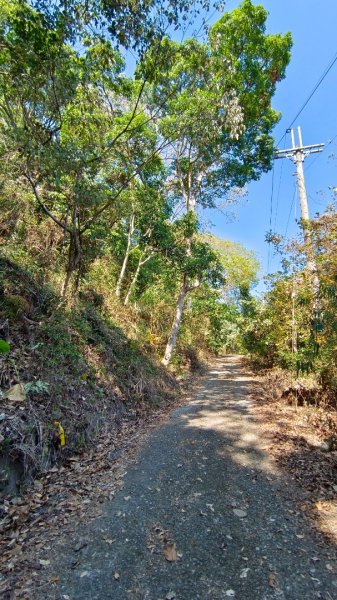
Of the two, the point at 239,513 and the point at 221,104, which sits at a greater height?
the point at 221,104

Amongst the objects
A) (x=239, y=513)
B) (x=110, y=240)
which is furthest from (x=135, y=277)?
(x=239, y=513)

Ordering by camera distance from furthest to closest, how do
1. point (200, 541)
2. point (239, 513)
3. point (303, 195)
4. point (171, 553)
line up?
point (303, 195) < point (239, 513) < point (200, 541) < point (171, 553)

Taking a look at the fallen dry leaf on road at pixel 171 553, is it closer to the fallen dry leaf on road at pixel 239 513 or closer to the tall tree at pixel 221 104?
the fallen dry leaf on road at pixel 239 513

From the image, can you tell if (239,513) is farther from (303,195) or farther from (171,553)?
(303,195)

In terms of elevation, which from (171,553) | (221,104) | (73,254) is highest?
(221,104)

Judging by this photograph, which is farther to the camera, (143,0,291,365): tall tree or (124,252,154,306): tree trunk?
(124,252,154,306): tree trunk

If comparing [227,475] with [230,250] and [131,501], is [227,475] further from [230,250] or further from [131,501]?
[230,250]

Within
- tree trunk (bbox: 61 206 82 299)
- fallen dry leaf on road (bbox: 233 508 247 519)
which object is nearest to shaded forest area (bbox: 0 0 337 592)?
tree trunk (bbox: 61 206 82 299)

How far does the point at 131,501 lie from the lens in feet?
10.4

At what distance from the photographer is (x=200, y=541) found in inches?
103

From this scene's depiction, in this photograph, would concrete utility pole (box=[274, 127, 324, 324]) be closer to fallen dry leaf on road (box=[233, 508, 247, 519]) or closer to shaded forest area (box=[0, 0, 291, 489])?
shaded forest area (box=[0, 0, 291, 489])

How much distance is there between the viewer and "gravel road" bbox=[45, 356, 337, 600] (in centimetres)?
214

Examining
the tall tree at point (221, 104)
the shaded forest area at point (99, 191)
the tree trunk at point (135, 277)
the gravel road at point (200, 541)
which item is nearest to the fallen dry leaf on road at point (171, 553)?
the gravel road at point (200, 541)

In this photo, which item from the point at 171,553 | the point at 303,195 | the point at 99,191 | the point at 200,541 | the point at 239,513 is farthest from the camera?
the point at 303,195
